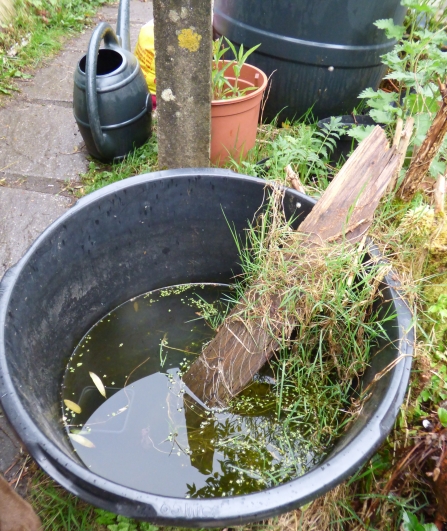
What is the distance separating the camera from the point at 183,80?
1.83m

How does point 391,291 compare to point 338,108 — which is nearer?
point 391,291

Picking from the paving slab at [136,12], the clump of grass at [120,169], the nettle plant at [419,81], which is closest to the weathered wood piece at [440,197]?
the nettle plant at [419,81]

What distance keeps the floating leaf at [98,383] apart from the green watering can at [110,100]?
4.17 ft

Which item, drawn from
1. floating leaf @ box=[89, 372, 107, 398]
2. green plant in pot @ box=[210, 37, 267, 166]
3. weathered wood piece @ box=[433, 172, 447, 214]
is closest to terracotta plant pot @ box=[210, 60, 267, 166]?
green plant in pot @ box=[210, 37, 267, 166]

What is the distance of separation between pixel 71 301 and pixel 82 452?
478 mm

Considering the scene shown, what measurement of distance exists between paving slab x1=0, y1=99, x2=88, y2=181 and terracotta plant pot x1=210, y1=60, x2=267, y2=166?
82 centimetres

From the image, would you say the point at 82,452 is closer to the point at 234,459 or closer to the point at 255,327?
the point at 234,459

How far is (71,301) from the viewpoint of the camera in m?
1.45

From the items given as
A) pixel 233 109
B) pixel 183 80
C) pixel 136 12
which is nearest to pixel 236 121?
pixel 233 109

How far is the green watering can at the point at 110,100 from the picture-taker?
211 cm

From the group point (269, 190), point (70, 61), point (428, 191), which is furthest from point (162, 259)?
point (70, 61)

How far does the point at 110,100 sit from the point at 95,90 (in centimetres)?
11

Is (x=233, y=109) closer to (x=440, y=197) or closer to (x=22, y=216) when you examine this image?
(x=440, y=197)

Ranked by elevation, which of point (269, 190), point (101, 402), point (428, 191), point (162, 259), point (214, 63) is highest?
point (214, 63)
